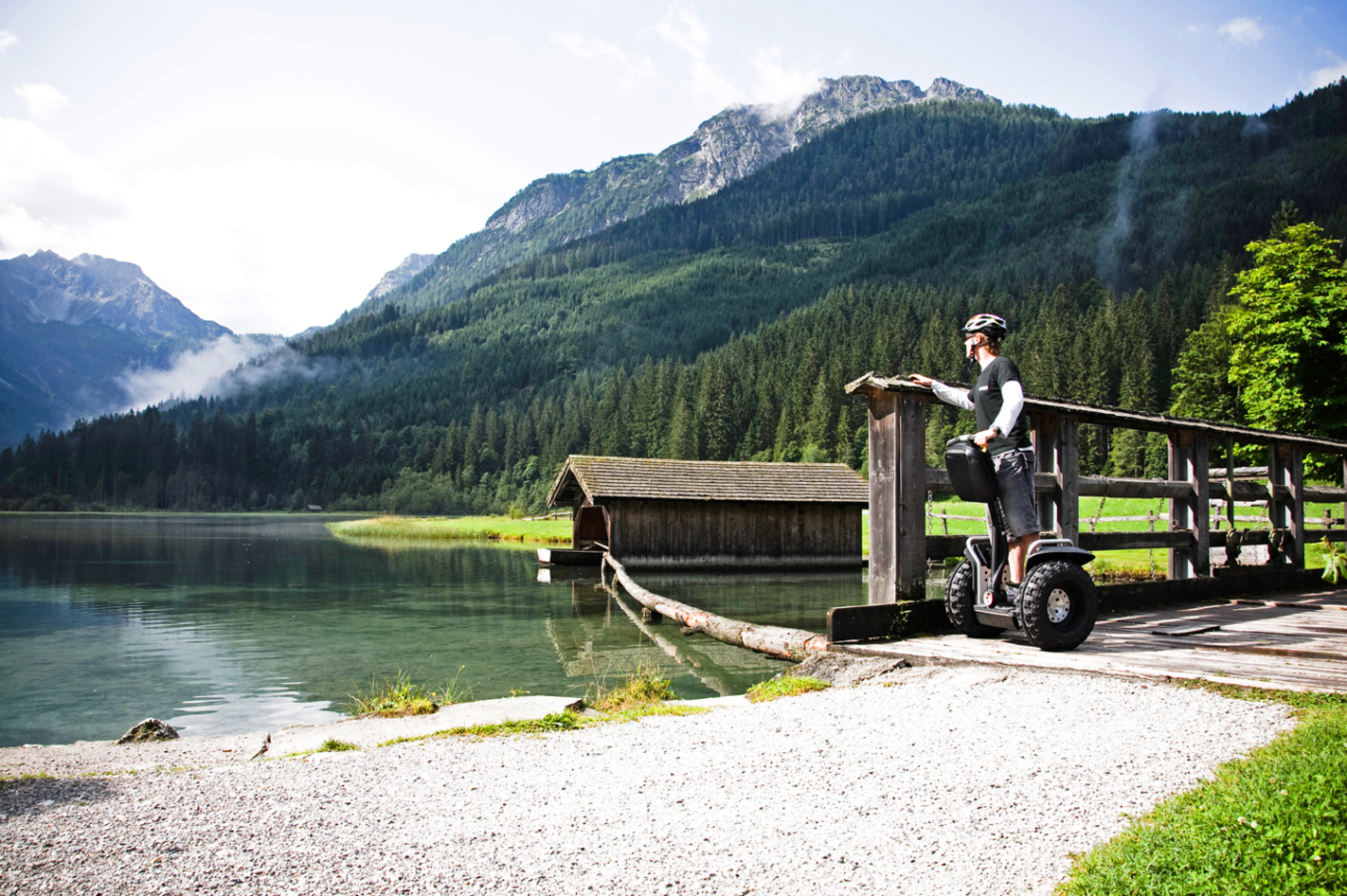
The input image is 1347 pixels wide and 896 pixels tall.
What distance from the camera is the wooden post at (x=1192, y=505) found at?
35.7ft

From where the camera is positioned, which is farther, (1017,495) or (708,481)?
(708,481)

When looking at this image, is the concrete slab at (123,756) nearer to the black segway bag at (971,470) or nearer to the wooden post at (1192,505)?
the black segway bag at (971,470)

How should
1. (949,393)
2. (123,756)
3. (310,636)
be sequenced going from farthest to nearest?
(310,636) < (949,393) < (123,756)

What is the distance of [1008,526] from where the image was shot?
22.8ft

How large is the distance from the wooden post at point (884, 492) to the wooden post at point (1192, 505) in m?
5.28

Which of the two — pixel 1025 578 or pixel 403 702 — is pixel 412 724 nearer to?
pixel 403 702

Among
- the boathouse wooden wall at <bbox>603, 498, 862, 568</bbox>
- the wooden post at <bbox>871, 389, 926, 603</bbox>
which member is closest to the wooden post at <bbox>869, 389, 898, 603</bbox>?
the wooden post at <bbox>871, 389, 926, 603</bbox>

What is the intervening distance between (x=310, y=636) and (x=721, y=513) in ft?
51.1

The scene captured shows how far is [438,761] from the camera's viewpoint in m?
5.16

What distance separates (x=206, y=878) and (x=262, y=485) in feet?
548

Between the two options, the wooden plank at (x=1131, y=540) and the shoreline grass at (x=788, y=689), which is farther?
the wooden plank at (x=1131, y=540)

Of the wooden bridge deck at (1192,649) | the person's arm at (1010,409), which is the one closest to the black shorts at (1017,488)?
the person's arm at (1010,409)

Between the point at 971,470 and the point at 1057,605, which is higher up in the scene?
the point at 971,470

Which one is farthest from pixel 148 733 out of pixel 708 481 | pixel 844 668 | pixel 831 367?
pixel 831 367
